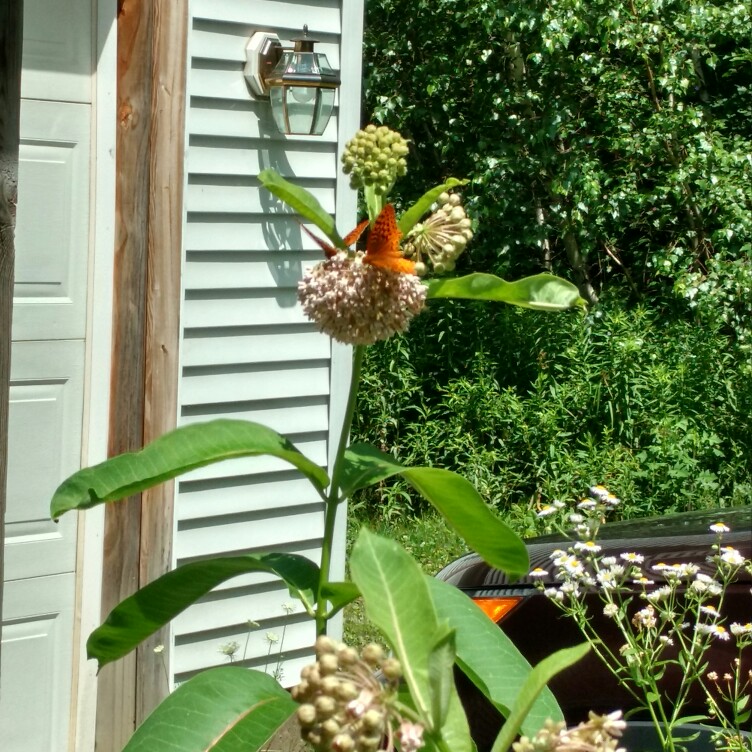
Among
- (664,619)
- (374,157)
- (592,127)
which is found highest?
(592,127)

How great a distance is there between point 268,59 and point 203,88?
28cm

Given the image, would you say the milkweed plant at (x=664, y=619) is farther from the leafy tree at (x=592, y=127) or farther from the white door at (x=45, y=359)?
the leafy tree at (x=592, y=127)

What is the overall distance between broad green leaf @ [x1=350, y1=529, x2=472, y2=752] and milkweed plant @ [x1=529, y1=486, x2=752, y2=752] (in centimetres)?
125

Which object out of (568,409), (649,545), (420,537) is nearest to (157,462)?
(649,545)

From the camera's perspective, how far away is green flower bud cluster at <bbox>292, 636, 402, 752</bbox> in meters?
1.04

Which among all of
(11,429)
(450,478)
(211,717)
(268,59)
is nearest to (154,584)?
(211,717)

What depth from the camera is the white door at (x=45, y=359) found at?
3.82m

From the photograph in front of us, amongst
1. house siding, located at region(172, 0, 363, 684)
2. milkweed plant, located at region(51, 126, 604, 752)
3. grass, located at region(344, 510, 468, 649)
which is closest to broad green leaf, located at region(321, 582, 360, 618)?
milkweed plant, located at region(51, 126, 604, 752)

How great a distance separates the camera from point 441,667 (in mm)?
1046

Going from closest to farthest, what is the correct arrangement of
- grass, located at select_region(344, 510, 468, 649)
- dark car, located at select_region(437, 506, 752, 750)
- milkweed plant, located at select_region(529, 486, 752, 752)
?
milkweed plant, located at select_region(529, 486, 752, 752)
dark car, located at select_region(437, 506, 752, 750)
grass, located at select_region(344, 510, 468, 649)

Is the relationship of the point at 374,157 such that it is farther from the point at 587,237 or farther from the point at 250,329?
the point at 587,237

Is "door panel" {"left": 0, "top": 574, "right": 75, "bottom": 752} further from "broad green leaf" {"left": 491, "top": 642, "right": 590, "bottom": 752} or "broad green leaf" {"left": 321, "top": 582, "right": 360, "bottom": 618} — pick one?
"broad green leaf" {"left": 491, "top": 642, "right": 590, "bottom": 752}

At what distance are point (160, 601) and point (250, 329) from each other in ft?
9.23

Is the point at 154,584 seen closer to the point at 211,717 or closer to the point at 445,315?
the point at 211,717
